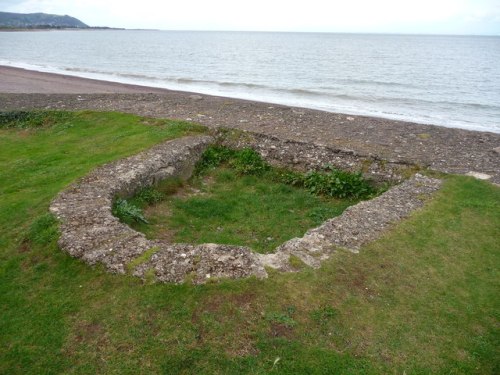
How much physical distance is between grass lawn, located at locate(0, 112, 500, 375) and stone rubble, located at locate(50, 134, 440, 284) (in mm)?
303

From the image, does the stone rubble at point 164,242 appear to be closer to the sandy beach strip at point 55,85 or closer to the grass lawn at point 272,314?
the grass lawn at point 272,314

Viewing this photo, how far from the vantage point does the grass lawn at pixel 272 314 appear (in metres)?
6.48

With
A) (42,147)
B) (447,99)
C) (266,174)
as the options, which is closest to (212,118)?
(266,174)

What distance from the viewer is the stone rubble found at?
8242 millimetres

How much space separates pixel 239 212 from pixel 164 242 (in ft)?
10.9

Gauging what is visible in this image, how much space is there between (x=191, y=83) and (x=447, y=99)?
2739 centimetres

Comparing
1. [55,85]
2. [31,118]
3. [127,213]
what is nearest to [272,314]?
[127,213]

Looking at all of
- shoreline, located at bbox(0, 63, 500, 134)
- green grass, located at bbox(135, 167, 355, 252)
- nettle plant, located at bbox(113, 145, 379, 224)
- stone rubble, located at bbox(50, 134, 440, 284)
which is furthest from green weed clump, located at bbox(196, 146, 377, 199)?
shoreline, located at bbox(0, 63, 500, 134)

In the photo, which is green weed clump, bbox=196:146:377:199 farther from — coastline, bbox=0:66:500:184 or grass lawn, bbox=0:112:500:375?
grass lawn, bbox=0:112:500:375

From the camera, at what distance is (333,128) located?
1866 cm

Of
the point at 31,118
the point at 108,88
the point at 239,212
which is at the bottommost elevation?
the point at 239,212

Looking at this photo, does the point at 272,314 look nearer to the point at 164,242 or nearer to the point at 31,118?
the point at 164,242

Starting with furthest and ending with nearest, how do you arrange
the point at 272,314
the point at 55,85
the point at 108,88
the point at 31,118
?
the point at 55,85
the point at 108,88
the point at 31,118
the point at 272,314

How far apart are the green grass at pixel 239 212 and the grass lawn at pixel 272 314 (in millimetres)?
2656
